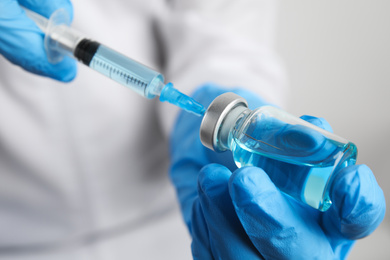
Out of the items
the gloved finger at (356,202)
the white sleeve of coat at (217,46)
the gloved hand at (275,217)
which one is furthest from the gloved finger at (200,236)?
the white sleeve of coat at (217,46)

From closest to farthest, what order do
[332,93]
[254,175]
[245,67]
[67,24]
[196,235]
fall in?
[254,175], [196,235], [67,24], [245,67], [332,93]

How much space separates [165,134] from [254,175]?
737 mm

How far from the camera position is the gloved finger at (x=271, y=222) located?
21.3 inches

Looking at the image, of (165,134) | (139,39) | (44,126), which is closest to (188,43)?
(139,39)

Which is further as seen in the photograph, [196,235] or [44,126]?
[44,126]

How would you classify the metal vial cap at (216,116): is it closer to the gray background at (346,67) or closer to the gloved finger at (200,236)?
the gloved finger at (200,236)

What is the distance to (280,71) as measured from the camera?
48.3 inches

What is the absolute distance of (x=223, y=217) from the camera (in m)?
0.61

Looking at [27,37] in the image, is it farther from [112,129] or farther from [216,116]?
[216,116]

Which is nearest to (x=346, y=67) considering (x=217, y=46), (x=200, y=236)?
(x=217, y=46)

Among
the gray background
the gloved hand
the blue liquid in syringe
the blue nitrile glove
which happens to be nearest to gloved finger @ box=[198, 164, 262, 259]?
the gloved hand

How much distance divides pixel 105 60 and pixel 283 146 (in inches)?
17.8

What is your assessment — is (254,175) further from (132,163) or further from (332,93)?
(332,93)

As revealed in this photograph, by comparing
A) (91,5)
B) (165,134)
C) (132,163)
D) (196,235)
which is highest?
(91,5)
